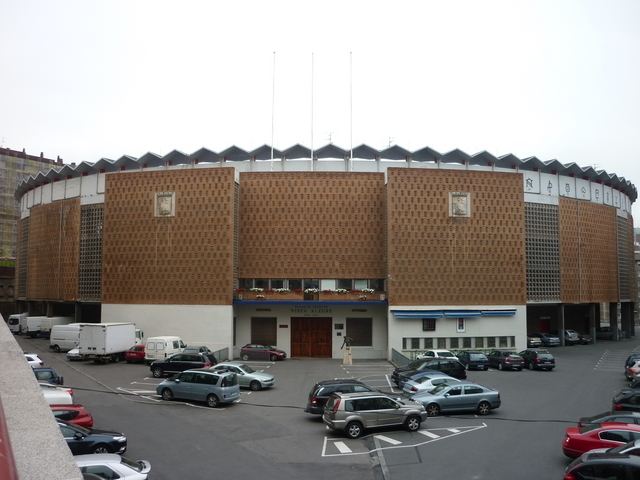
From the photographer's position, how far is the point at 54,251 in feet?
179

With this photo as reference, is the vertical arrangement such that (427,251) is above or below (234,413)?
above

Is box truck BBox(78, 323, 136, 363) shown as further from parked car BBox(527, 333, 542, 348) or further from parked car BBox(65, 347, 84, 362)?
parked car BBox(527, 333, 542, 348)

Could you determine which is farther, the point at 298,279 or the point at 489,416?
the point at 298,279

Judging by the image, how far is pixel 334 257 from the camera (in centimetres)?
4397

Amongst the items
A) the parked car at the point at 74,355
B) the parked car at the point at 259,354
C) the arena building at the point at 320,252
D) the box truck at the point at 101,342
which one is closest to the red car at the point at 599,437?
the arena building at the point at 320,252

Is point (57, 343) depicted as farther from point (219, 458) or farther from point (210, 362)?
point (219, 458)

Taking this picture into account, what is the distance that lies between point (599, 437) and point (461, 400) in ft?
23.5

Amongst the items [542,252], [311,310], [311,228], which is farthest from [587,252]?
[311,310]

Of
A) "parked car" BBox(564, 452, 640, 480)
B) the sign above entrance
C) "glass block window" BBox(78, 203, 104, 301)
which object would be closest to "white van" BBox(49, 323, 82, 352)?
"glass block window" BBox(78, 203, 104, 301)

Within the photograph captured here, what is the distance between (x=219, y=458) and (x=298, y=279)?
1119 inches

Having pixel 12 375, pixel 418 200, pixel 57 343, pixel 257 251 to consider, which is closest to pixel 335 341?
pixel 257 251

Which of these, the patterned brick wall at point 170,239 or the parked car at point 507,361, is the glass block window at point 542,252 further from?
the patterned brick wall at point 170,239

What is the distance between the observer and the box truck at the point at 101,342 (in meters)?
36.3

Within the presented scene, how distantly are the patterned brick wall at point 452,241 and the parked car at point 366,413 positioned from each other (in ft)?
73.4
